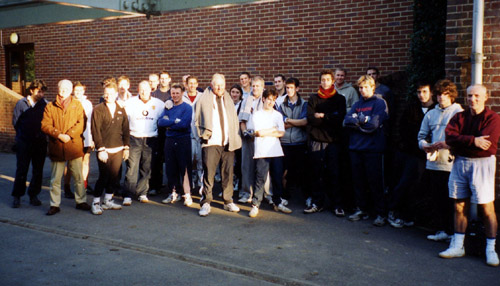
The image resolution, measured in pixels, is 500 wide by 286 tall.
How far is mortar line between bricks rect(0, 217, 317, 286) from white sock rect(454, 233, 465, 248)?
75.1 inches

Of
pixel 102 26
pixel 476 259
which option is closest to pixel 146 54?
pixel 102 26

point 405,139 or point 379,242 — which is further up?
point 405,139

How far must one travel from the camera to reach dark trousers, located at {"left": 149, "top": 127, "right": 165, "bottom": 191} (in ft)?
28.9

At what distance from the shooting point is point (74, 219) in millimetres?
7312

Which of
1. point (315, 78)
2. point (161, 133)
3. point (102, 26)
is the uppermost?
point (102, 26)

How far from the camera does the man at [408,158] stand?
22.0 ft

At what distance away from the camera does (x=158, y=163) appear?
29.4ft

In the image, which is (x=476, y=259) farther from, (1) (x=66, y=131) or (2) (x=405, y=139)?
(1) (x=66, y=131)

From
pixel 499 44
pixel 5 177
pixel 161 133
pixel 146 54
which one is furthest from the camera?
pixel 146 54

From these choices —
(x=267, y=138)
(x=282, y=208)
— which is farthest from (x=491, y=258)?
(x=267, y=138)

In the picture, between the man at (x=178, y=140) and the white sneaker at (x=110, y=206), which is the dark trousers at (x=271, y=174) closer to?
the man at (x=178, y=140)

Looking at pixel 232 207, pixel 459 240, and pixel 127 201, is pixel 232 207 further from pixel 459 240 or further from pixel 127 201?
pixel 459 240

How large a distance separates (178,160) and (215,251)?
2.74 metres

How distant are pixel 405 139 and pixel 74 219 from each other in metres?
4.71
